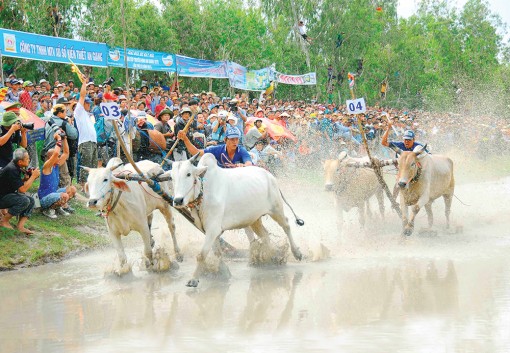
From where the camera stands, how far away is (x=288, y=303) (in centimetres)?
887

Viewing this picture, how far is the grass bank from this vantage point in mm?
11630

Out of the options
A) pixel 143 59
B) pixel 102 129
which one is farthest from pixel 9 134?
pixel 143 59

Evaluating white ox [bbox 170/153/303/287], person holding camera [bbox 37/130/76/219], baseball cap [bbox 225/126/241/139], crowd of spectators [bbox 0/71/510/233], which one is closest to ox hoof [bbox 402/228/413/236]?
crowd of spectators [bbox 0/71/510/233]

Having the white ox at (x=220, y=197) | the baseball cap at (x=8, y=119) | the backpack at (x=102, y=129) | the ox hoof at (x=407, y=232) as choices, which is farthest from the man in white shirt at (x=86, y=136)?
the ox hoof at (x=407, y=232)

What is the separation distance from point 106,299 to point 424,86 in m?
52.7

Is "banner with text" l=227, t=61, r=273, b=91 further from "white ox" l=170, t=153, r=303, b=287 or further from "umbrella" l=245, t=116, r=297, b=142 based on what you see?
"white ox" l=170, t=153, r=303, b=287

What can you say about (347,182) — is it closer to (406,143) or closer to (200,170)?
(406,143)

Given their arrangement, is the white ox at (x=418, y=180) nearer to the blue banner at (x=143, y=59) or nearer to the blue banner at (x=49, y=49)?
the blue banner at (x=49, y=49)

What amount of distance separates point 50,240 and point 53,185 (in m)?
1.38

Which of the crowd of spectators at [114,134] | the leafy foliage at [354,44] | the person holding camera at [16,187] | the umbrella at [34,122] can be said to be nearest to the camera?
the person holding camera at [16,187]

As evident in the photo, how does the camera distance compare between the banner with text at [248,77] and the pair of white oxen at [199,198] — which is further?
the banner with text at [248,77]

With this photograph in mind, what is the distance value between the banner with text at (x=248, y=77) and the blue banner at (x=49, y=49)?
30.6 ft

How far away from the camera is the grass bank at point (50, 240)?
11.6 meters

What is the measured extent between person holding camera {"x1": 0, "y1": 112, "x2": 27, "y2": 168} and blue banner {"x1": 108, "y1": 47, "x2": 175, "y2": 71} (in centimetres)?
814
